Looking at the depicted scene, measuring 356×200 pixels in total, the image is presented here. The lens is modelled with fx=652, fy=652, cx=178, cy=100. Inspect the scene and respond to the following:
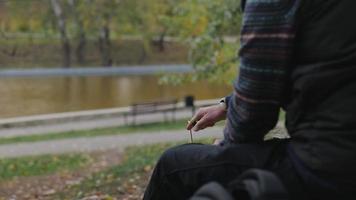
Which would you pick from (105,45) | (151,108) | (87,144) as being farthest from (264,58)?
(105,45)

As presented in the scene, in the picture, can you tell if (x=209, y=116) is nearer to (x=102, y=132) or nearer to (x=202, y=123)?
(x=202, y=123)

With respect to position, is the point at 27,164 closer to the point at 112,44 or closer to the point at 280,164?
the point at 280,164

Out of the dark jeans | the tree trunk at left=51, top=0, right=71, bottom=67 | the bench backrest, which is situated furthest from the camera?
the tree trunk at left=51, top=0, right=71, bottom=67

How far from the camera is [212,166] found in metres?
2.08

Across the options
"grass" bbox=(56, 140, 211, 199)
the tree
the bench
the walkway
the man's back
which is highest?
the man's back

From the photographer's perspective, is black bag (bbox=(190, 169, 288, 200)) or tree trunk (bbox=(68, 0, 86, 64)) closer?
black bag (bbox=(190, 169, 288, 200))

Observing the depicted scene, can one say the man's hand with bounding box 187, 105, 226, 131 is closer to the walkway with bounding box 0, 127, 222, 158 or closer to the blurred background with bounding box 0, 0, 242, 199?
the blurred background with bounding box 0, 0, 242, 199

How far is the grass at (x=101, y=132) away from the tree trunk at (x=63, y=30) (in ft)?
85.8

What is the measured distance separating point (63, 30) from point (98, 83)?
35.1 feet

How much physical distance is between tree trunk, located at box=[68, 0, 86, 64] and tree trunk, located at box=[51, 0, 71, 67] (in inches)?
33.0

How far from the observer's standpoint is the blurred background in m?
10.4

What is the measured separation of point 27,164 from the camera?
37.9ft

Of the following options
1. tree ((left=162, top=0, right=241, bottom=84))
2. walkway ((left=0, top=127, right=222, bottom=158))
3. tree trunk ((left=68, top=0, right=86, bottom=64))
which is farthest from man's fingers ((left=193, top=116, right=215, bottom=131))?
tree trunk ((left=68, top=0, right=86, bottom=64))

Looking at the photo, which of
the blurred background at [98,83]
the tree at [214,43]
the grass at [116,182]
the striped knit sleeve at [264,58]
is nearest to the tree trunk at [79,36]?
the blurred background at [98,83]
